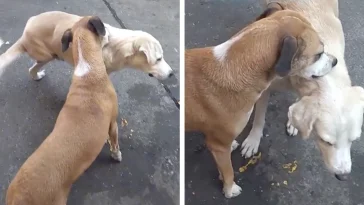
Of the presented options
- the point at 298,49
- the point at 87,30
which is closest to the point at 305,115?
the point at 298,49

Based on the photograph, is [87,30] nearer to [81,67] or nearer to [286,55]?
[81,67]

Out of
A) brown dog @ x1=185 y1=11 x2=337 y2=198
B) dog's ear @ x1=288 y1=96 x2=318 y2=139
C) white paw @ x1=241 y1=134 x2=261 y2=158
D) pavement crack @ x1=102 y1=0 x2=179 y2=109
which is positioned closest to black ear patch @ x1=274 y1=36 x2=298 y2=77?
brown dog @ x1=185 y1=11 x2=337 y2=198

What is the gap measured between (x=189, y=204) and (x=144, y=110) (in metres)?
0.24

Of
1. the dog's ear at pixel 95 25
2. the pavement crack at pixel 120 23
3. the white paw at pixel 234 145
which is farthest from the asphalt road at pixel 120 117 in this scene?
the white paw at pixel 234 145

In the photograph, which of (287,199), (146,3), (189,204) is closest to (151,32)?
(146,3)

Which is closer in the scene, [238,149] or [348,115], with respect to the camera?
[348,115]

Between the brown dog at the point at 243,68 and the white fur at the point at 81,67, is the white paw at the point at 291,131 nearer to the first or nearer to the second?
the brown dog at the point at 243,68

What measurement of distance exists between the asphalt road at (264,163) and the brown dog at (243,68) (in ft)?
0.28

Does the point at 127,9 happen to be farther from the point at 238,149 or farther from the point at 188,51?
the point at 238,149

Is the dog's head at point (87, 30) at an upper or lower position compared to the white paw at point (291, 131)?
upper

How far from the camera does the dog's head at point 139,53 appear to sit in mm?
1308

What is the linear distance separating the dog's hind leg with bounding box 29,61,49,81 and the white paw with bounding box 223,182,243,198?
499 millimetres

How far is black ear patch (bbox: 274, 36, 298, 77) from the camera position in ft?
3.71

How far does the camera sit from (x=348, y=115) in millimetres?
1211
